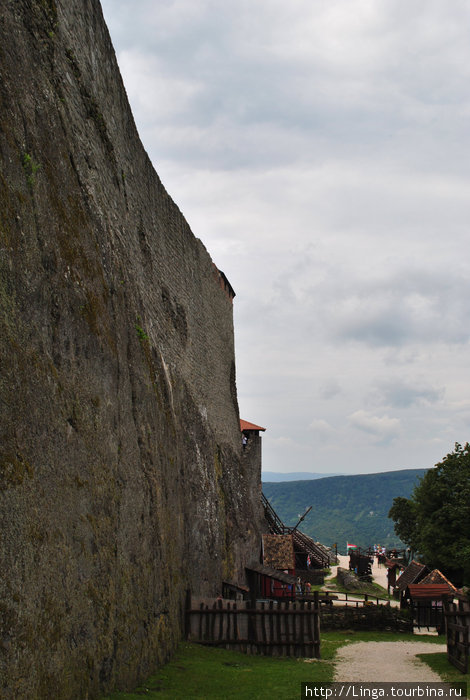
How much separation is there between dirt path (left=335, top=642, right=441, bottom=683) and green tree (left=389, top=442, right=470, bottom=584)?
890 centimetres

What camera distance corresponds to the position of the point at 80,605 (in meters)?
8.23

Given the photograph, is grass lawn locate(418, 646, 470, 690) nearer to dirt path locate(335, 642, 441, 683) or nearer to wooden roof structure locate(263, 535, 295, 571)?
dirt path locate(335, 642, 441, 683)

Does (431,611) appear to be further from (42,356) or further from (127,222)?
(42,356)

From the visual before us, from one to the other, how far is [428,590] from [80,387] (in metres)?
26.8

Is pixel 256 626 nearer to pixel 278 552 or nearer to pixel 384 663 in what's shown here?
pixel 384 663

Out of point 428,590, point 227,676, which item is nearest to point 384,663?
point 227,676

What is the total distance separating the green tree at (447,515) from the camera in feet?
104

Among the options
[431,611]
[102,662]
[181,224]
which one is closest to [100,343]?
[102,662]

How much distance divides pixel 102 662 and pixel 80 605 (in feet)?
4.36

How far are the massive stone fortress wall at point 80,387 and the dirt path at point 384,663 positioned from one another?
474 cm

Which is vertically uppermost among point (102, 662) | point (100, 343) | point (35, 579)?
point (100, 343)

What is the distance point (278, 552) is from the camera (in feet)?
109

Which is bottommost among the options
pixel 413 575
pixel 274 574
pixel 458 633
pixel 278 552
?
pixel 413 575

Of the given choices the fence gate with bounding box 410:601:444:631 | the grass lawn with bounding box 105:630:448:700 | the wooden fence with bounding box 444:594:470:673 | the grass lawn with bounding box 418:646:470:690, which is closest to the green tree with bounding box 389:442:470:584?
the fence gate with bounding box 410:601:444:631
